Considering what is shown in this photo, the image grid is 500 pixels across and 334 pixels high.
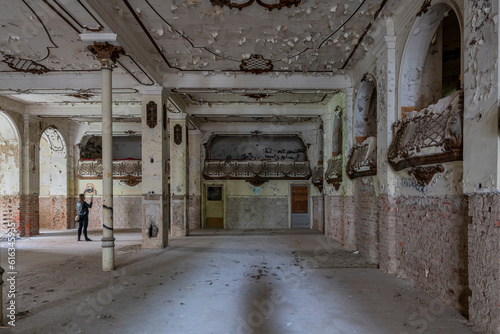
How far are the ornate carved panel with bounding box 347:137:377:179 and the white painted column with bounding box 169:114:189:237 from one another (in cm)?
587

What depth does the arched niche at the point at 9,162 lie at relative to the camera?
11281mm

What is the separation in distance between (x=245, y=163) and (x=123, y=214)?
6.29 m

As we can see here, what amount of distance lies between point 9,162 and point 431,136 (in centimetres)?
1279

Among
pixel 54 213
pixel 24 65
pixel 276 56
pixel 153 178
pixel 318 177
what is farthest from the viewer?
pixel 54 213

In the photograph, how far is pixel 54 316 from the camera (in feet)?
12.7

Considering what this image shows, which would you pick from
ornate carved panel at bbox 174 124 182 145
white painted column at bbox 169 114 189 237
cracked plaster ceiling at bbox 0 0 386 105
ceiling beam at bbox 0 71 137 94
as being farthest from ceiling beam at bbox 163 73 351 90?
ornate carved panel at bbox 174 124 182 145

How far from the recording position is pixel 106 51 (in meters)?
5.91

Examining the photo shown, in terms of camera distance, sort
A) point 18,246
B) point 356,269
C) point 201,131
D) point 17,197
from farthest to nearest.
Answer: point 201,131 < point 17,197 < point 18,246 < point 356,269

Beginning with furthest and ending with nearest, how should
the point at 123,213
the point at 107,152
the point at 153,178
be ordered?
1. the point at 123,213
2. the point at 153,178
3. the point at 107,152

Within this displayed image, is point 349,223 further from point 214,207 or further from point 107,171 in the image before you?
point 214,207

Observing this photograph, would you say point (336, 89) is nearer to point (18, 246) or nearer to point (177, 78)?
point (177, 78)

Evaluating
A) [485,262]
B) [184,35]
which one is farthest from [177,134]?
[485,262]

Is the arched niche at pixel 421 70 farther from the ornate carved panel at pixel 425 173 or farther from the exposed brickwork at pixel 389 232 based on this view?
the exposed brickwork at pixel 389 232

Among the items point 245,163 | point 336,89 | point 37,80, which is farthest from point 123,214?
point 336,89
